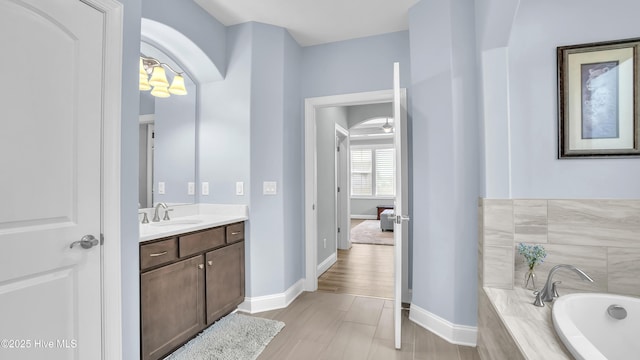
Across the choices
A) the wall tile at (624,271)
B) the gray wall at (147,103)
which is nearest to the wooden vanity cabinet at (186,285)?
the gray wall at (147,103)

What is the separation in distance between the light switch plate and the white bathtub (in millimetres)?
2211

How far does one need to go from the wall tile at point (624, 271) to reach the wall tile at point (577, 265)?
0.03 metres

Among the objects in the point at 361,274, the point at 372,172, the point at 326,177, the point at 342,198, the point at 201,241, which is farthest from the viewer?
the point at 372,172

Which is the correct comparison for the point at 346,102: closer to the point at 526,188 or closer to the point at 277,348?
the point at 526,188

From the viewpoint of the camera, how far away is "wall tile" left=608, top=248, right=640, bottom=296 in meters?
1.83

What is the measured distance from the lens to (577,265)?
6.32 ft

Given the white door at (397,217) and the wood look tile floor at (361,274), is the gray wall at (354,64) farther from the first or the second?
the wood look tile floor at (361,274)

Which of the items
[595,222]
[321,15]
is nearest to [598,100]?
[595,222]

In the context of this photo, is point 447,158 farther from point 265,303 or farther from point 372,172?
→ point 372,172

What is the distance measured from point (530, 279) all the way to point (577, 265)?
299mm

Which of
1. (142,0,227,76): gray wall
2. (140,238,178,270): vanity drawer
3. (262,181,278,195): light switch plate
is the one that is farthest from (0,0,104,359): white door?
(262,181,278,195): light switch plate

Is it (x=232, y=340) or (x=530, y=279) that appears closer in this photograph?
(x=530, y=279)

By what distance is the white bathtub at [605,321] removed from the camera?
5.10ft

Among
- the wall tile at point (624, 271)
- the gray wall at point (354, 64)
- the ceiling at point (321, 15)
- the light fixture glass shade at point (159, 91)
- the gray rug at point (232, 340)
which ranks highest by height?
the ceiling at point (321, 15)
